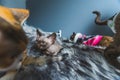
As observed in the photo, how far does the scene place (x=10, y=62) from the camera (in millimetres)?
542

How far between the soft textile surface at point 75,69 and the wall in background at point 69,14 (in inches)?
32.6

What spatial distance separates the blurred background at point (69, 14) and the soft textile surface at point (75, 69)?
0.83m

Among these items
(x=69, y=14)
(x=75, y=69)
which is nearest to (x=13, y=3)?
(x=69, y=14)

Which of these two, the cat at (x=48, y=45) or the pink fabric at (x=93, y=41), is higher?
the pink fabric at (x=93, y=41)

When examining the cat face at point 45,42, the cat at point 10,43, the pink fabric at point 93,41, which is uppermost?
the pink fabric at point 93,41

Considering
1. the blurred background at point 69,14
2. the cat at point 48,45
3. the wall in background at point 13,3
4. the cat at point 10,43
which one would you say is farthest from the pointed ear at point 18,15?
the blurred background at point 69,14

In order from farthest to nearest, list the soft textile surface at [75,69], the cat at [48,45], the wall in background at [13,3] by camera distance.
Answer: the wall in background at [13,3], the cat at [48,45], the soft textile surface at [75,69]

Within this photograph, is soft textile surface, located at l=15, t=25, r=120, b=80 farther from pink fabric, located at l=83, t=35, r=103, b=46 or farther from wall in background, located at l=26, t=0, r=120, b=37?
wall in background, located at l=26, t=0, r=120, b=37

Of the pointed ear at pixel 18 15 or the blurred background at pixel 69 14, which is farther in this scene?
the blurred background at pixel 69 14

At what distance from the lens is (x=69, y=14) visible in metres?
1.98

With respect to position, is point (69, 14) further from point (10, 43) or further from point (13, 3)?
point (10, 43)

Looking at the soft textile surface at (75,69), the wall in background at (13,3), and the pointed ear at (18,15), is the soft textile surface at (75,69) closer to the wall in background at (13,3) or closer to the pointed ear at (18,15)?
the pointed ear at (18,15)

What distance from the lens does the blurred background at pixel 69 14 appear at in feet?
6.39

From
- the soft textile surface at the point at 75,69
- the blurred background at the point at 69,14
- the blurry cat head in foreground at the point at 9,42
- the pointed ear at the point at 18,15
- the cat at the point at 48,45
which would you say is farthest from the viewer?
the blurred background at the point at 69,14
